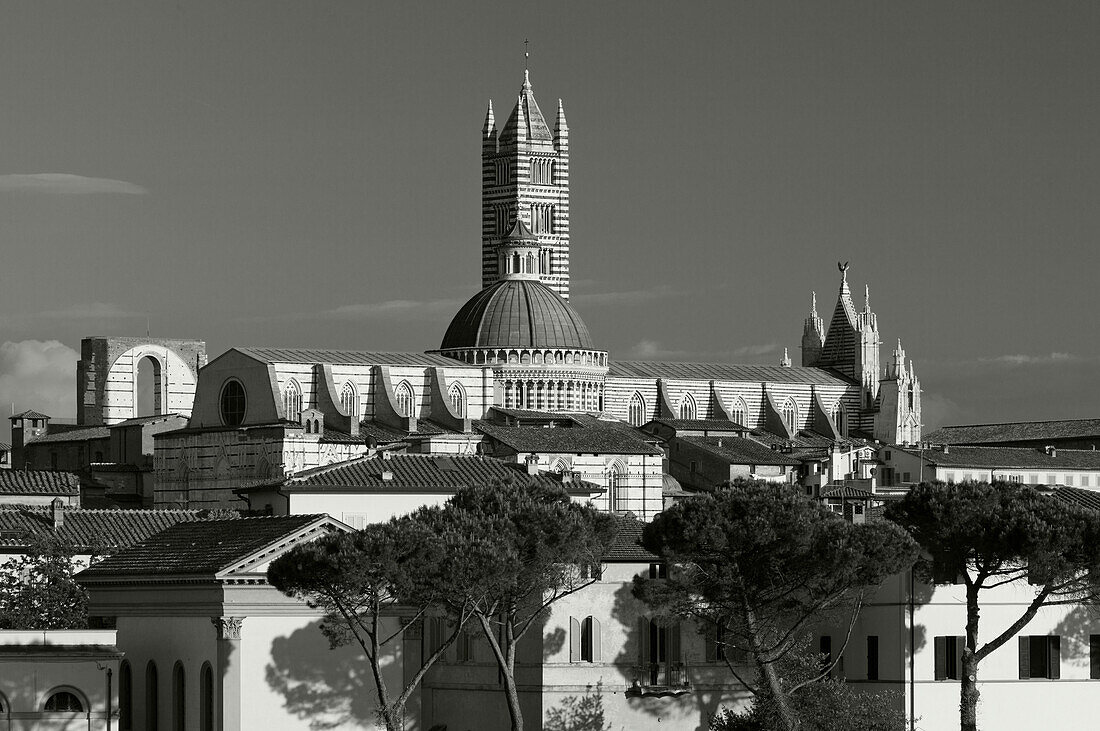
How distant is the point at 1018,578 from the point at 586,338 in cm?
6393

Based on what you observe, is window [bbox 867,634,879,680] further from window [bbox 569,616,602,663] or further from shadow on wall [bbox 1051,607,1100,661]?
window [bbox 569,616,602,663]

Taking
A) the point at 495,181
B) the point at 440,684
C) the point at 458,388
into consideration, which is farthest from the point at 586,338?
the point at 440,684

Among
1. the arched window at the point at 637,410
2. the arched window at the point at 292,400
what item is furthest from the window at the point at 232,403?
the arched window at the point at 637,410

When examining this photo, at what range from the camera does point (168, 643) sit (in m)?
44.0

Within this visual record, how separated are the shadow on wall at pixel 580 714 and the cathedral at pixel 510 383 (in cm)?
3938

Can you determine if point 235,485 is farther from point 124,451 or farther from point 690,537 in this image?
point 690,537

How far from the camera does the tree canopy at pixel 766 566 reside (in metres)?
43.3

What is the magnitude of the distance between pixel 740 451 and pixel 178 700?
54.3 metres

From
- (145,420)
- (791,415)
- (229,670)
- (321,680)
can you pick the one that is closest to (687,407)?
(791,415)

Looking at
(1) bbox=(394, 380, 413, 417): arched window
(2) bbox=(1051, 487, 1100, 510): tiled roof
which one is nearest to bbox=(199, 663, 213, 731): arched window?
(2) bbox=(1051, 487, 1100, 510): tiled roof

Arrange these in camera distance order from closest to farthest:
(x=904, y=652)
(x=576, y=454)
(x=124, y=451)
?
(x=904, y=652), (x=576, y=454), (x=124, y=451)

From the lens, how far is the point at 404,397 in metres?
102

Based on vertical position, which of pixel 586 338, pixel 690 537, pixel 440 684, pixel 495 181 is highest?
pixel 495 181

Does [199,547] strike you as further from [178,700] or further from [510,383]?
[510,383]
